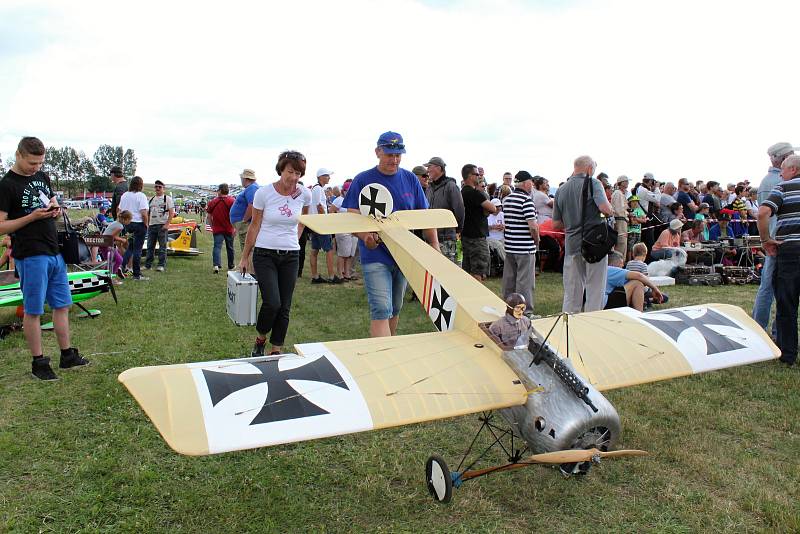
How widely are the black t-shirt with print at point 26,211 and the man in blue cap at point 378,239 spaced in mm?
2594

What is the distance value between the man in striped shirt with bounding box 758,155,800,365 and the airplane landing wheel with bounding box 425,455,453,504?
4328 millimetres

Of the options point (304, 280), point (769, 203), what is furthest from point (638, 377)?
point (304, 280)

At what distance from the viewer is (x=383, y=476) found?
134 inches

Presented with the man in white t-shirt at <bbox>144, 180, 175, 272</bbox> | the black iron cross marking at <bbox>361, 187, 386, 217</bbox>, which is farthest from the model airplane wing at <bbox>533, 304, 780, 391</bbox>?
the man in white t-shirt at <bbox>144, 180, 175, 272</bbox>

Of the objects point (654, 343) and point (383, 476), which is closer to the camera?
point (383, 476)

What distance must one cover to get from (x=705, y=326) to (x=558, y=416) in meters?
1.95

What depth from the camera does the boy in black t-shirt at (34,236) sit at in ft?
14.2

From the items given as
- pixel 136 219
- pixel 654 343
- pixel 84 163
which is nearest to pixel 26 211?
pixel 654 343

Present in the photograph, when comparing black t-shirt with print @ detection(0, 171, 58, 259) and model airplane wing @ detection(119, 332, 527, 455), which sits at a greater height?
black t-shirt with print @ detection(0, 171, 58, 259)

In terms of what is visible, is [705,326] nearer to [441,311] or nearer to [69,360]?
[441,311]

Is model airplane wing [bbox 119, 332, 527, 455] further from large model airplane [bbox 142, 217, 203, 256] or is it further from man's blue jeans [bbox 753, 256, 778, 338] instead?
large model airplane [bbox 142, 217, 203, 256]

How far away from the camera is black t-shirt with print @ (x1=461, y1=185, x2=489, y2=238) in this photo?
8375 millimetres

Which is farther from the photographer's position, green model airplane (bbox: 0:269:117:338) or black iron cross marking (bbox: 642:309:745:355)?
green model airplane (bbox: 0:269:117:338)

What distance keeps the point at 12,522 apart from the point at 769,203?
6638 millimetres
